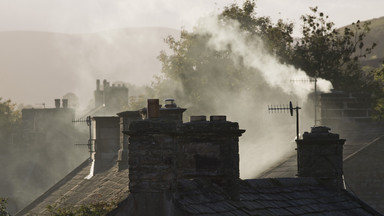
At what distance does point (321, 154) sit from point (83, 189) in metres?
10.6

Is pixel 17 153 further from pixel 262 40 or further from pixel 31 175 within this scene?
pixel 262 40

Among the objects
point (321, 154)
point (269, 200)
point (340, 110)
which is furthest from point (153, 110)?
point (340, 110)

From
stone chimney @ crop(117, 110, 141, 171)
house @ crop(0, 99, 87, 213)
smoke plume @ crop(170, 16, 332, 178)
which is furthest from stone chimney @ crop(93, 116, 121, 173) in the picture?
smoke plume @ crop(170, 16, 332, 178)

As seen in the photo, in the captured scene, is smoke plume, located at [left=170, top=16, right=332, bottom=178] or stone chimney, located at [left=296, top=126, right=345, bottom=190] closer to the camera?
stone chimney, located at [left=296, top=126, right=345, bottom=190]

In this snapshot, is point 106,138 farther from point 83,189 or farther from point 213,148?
point 213,148

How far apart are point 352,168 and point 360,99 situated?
7.33 m

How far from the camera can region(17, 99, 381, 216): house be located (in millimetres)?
16094

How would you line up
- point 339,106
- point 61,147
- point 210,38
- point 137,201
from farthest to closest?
point 61,147 < point 210,38 < point 339,106 < point 137,201

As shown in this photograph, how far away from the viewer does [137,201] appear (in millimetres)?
16125

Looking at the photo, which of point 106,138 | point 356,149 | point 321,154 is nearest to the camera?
point 321,154

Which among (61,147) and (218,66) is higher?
(218,66)

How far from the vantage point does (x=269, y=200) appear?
19.8 m

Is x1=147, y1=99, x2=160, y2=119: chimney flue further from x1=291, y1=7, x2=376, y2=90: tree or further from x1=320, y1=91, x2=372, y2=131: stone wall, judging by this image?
x1=291, y1=7, x2=376, y2=90: tree

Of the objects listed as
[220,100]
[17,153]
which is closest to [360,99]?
[220,100]
